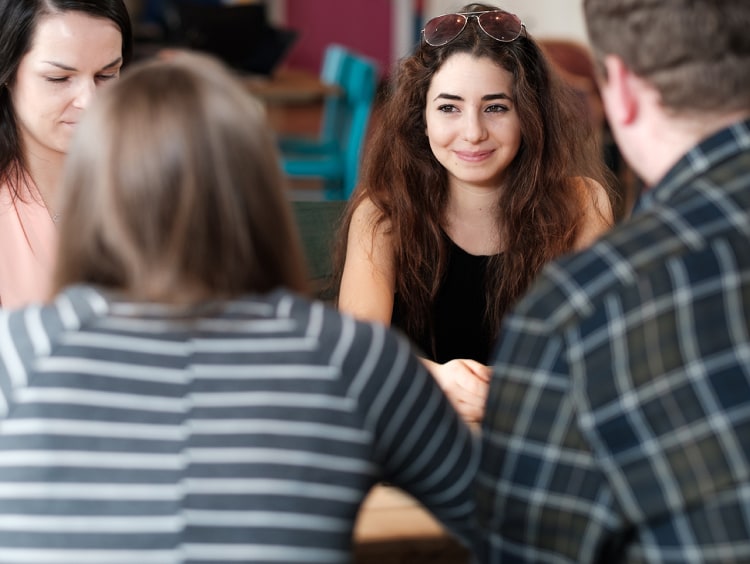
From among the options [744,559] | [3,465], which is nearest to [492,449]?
[744,559]

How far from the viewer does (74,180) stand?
3.76 ft

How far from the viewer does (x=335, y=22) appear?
9.86 m

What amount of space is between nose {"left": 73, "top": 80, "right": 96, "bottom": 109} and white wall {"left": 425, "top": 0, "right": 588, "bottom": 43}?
5564 mm

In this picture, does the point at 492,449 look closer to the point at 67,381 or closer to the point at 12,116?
the point at 67,381

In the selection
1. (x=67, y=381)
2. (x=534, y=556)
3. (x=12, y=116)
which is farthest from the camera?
(x=12, y=116)

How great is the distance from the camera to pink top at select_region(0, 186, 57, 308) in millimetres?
2160

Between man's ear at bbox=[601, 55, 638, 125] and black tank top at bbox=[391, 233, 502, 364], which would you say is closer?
man's ear at bbox=[601, 55, 638, 125]

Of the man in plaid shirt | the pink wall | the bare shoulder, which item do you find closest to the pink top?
the bare shoulder

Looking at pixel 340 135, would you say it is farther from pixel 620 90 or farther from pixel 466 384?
pixel 620 90

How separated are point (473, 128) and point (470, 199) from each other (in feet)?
0.62

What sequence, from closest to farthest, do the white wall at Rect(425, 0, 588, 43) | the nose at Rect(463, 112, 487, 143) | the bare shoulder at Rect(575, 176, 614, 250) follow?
the nose at Rect(463, 112, 487, 143) → the bare shoulder at Rect(575, 176, 614, 250) → the white wall at Rect(425, 0, 588, 43)

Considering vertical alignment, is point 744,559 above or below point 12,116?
below

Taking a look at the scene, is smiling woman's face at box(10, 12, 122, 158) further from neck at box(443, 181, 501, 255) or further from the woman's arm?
neck at box(443, 181, 501, 255)

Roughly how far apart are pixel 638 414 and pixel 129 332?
0.52 meters
